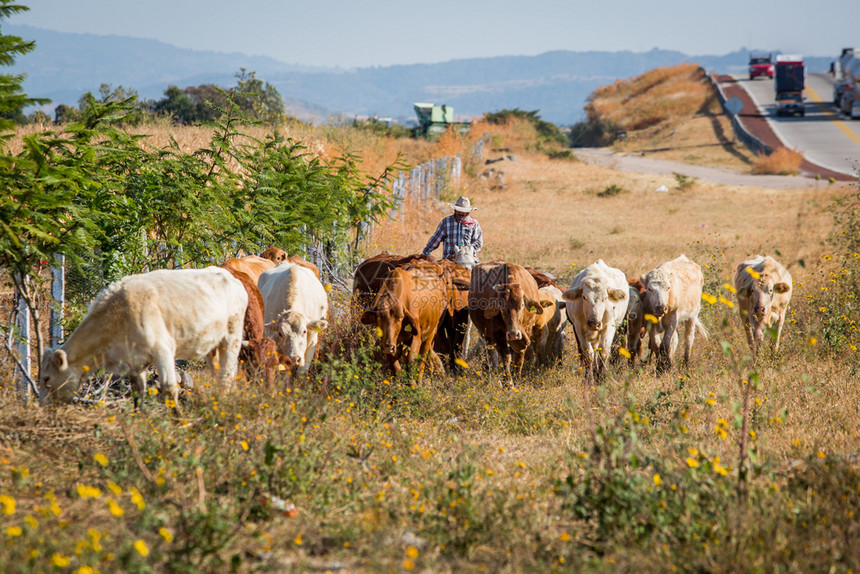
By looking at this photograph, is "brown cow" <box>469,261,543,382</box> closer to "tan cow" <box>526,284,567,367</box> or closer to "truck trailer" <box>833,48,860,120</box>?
"tan cow" <box>526,284,567,367</box>

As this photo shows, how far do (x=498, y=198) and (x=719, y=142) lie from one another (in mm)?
25033

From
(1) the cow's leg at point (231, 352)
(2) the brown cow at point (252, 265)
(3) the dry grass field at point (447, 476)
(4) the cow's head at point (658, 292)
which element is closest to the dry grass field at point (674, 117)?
(4) the cow's head at point (658, 292)

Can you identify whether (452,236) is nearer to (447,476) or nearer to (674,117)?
(447,476)

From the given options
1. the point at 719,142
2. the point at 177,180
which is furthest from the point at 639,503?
the point at 719,142

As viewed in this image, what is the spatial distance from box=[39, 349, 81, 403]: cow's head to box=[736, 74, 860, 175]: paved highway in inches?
1078

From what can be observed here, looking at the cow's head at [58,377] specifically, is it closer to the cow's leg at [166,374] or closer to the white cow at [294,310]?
the cow's leg at [166,374]

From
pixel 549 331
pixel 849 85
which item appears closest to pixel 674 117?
pixel 849 85

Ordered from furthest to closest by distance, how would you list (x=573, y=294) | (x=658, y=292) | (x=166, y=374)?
(x=658, y=292)
(x=573, y=294)
(x=166, y=374)

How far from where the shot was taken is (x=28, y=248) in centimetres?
622

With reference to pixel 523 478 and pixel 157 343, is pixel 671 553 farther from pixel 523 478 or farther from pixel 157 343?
pixel 157 343

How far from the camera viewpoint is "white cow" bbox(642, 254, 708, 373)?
8492 millimetres

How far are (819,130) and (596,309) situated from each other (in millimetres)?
43391

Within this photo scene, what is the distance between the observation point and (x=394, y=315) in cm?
762

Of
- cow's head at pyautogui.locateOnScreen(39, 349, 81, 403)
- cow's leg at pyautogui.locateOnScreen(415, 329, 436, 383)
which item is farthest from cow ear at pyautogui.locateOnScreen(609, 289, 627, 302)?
cow's head at pyautogui.locateOnScreen(39, 349, 81, 403)
